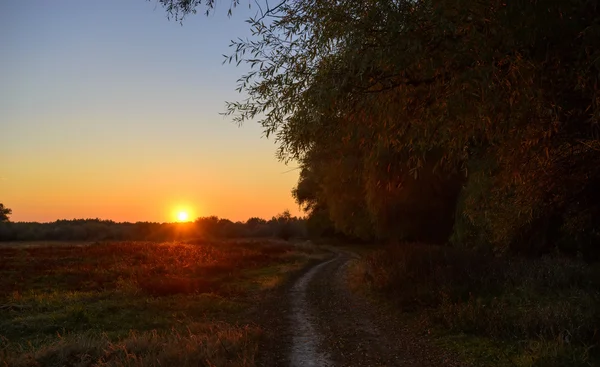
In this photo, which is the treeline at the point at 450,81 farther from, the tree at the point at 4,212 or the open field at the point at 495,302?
the tree at the point at 4,212

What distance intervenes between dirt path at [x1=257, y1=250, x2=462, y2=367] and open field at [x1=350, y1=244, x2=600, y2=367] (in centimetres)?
60

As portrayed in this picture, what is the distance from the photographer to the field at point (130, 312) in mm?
8547

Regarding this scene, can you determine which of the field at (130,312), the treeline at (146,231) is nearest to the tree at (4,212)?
the treeline at (146,231)

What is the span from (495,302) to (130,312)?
10.9 meters

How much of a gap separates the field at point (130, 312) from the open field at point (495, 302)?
459 cm

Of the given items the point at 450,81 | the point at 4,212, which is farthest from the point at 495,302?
the point at 4,212

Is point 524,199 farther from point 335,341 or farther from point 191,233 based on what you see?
point 191,233

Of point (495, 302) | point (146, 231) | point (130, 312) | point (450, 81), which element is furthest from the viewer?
point (146, 231)

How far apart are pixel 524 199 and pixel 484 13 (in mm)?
6216

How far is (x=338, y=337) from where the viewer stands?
35.3ft

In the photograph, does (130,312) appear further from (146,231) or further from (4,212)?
(4,212)

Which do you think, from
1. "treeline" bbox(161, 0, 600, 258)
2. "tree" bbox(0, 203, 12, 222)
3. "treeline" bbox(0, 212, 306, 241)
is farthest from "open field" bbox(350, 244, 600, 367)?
"tree" bbox(0, 203, 12, 222)

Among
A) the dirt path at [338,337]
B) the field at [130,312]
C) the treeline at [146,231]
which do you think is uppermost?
the treeline at [146,231]

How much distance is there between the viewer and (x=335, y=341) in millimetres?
10375
